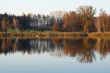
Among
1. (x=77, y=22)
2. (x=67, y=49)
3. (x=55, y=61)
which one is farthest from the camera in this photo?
(x=77, y=22)

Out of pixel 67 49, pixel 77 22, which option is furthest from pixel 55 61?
pixel 77 22

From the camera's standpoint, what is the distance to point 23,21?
6638 centimetres

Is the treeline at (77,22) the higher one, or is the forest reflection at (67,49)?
the treeline at (77,22)

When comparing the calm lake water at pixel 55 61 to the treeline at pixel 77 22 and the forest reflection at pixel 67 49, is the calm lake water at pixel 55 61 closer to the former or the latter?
the forest reflection at pixel 67 49

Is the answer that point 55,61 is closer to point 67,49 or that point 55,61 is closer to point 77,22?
point 67,49

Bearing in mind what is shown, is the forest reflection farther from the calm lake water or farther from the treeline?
the treeline

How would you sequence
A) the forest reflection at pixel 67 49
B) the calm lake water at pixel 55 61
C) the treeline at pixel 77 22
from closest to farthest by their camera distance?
the calm lake water at pixel 55 61 → the forest reflection at pixel 67 49 → the treeline at pixel 77 22

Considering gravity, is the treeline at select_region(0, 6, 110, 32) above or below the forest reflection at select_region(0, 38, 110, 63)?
above

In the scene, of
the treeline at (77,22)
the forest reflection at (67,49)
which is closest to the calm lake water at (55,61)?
the forest reflection at (67,49)

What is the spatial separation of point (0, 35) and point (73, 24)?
17.5m

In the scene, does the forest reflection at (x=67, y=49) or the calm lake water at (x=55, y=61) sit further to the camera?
the forest reflection at (x=67, y=49)

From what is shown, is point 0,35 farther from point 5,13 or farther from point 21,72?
point 21,72

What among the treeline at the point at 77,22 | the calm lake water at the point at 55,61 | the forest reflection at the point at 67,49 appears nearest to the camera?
the calm lake water at the point at 55,61

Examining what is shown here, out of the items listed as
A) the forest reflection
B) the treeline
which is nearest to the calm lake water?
the forest reflection
